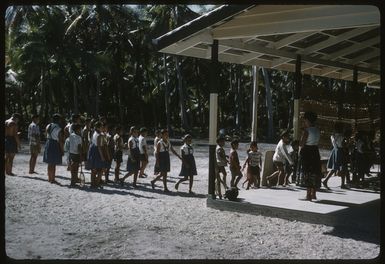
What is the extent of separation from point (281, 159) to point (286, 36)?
9.32 ft

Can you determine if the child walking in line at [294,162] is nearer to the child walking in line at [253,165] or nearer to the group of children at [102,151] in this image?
the child walking in line at [253,165]

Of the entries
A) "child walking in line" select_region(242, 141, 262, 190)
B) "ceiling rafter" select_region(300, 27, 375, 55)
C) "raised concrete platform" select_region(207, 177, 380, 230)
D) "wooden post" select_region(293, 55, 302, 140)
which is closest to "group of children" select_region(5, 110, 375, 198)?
"child walking in line" select_region(242, 141, 262, 190)

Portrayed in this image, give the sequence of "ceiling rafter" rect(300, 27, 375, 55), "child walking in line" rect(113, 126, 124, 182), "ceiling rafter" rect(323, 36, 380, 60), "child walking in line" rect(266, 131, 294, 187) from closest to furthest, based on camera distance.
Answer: "ceiling rafter" rect(300, 27, 375, 55), "child walking in line" rect(266, 131, 294, 187), "ceiling rafter" rect(323, 36, 380, 60), "child walking in line" rect(113, 126, 124, 182)

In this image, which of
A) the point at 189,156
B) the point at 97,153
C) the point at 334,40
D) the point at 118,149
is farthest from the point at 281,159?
the point at 97,153

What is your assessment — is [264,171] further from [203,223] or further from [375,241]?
[375,241]

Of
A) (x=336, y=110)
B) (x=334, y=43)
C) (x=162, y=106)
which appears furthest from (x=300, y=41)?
(x=162, y=106)

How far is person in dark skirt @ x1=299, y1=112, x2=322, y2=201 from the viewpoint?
25.4ft

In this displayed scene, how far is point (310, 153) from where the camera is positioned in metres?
7.85

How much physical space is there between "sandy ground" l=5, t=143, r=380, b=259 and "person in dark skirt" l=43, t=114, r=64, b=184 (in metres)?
1.16

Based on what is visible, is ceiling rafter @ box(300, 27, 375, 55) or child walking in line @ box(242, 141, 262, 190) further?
child walking in line @ box(242, 141, 262, 190)

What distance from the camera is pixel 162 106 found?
1921 inches

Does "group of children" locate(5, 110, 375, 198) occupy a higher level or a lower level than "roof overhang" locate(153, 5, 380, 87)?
lower

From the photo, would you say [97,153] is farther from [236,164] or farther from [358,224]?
[358,224]

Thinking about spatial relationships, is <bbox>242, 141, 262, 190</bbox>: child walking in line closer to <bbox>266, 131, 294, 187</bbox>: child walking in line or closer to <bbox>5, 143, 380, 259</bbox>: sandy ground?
<bbox>266, 131, 294, 187</bbox>: child walking in line
